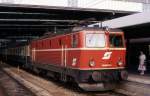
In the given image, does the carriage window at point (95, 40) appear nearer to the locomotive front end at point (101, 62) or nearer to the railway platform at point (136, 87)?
the locomotive front end at point (101, 62)

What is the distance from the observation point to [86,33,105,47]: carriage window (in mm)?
16808

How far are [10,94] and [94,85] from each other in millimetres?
3902

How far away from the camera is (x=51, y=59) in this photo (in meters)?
22.0

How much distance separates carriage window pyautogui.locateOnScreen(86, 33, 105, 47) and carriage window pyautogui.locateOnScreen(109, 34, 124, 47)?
0.47 m

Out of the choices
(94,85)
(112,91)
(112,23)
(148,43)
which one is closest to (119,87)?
(112,91)

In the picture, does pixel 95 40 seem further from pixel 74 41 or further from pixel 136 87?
pixel 136 87

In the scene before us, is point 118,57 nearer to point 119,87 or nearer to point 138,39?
point 119,87

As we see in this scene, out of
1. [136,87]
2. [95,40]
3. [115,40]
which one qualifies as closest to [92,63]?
[95,40]

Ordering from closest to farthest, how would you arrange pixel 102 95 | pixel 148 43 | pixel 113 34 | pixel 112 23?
1. pixel 102 95
2. pixel 113 34
3. pixel 112 23
4. pixel 148 43

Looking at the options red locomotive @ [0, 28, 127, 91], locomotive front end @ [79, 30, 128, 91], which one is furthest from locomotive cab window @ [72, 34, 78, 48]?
locomotive front end @ [79, 30, 128, 91]

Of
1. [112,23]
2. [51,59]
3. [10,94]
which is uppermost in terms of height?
[112,23]

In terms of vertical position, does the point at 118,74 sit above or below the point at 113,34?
below

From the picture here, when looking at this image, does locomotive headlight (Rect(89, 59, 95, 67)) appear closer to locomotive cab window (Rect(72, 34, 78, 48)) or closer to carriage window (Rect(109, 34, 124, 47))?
locomotive cab window (Rect(72, 34, 78, 48))

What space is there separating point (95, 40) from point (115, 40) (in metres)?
1.11
